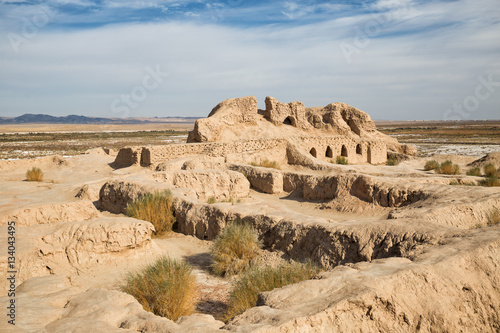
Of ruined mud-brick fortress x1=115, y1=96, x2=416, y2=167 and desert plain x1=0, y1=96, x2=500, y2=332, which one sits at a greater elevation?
ruined mud-brick fortress x1=115, y1=96, x2=416, y2=167

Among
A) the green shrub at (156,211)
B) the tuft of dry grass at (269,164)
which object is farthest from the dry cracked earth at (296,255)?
the tuft of dry grass at (269,164)

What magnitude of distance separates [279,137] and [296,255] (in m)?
14.9

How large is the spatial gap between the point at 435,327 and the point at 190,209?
19.7ft

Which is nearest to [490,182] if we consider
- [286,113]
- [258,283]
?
[258,283]

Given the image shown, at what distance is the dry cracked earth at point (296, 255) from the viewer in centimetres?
358

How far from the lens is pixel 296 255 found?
21.6 feet

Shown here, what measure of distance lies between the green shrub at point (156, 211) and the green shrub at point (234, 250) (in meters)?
2.36

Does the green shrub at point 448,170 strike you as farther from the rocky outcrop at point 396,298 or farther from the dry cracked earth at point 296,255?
the rocky outcrop at point 396,298

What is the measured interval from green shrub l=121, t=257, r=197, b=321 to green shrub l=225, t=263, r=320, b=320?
0.59m

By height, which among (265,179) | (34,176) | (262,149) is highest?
(262,149)

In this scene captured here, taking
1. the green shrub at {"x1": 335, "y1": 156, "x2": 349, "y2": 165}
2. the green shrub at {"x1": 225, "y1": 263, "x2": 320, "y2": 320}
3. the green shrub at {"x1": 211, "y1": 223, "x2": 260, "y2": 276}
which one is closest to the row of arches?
the green shrub at {"x1": 335, "y1": 156, "x2": 349, "y2": 165}

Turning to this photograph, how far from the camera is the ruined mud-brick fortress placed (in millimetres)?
18812

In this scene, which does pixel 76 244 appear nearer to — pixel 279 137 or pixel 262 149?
pixel 262 149

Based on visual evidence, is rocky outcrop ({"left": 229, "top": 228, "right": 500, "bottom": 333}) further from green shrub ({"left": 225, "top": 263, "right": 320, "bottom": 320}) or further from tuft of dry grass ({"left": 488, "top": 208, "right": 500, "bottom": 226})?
tuft of dry grass ({"left": 488, "top": 208, "right": 500, "bottom": 226})
